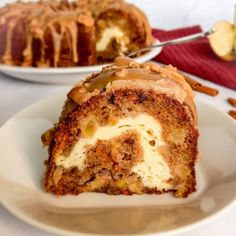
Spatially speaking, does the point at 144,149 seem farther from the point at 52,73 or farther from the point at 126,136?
the point at 52,73

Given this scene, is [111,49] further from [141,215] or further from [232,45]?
[141,215]

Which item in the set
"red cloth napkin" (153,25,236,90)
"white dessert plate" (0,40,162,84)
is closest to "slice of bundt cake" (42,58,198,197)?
"white dessert plate" (0,40,162,84)

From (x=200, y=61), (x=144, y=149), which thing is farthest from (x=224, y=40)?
(x=144, y=149)

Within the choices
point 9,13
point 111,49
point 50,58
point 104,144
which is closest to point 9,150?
point 104,144

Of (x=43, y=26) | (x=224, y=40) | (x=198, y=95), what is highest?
(x=43, y=26)

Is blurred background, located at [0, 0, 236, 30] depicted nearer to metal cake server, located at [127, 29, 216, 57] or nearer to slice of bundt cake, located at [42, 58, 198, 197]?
metal cake server, located at [127, 29, 216, 57]

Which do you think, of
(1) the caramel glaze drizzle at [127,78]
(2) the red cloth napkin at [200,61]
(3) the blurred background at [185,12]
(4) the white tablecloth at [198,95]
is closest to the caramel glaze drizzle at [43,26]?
(4) the white tablecloth at [198,95]
